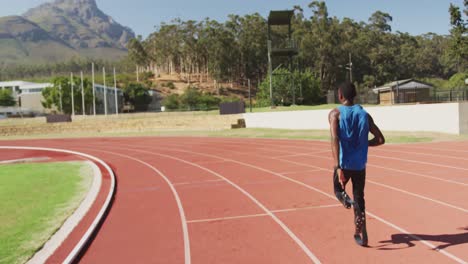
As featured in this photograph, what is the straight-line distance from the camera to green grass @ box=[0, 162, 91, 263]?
5543mm

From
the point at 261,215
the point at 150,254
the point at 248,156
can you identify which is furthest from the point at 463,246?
the point at 248,156

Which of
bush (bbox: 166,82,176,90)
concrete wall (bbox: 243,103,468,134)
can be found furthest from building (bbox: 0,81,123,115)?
concrete wall (bbox: 243,103,468,134)

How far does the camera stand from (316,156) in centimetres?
1480

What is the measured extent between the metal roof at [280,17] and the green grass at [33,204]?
3220 cm

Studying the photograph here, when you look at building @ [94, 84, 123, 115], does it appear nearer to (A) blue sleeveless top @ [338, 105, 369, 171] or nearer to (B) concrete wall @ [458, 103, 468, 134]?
(B) concrete wall @ [458, 103, 468, 134]

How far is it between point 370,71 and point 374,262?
8496cm

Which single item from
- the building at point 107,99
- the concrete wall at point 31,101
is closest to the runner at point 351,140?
the building at point 107,99

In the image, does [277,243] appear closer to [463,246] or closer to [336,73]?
[463,246]

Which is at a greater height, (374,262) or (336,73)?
(336,73)

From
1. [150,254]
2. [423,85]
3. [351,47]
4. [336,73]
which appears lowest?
[150,254]

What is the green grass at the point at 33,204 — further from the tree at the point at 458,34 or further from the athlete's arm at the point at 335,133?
the tree at the point at 458,34

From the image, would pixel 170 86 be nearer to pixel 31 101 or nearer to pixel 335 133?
pixel 31 101

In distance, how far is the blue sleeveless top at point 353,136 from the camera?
489 cm

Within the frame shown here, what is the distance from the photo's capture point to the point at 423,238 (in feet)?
17.6
